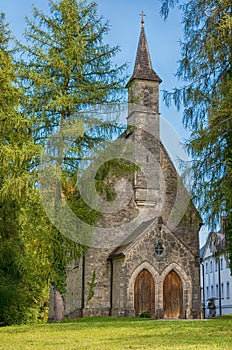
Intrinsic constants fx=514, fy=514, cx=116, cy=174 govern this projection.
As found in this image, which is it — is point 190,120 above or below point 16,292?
above

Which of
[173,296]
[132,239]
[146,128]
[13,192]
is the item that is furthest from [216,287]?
[13,192]

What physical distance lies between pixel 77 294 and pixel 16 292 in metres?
7.23

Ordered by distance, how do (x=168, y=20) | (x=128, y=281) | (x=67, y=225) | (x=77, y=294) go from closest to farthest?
(x=168, y=20)
(x=67, y=225)
(x=128, y=281)
(x=77, y=294)

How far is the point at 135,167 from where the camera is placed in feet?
60.0

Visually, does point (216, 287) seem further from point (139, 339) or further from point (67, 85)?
point (139, 339)

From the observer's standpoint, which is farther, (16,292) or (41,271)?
(16,292)

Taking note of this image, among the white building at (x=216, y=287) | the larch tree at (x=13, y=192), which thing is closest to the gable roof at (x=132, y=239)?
the larch tree at (x=13, y=192)

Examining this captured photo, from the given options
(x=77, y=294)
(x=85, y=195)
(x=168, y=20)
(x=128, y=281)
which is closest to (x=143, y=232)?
(x=128, y=281)

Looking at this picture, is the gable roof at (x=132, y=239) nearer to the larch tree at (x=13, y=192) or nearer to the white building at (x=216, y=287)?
the larch tree at (x=13, y=192)

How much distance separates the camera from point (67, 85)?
1772cm

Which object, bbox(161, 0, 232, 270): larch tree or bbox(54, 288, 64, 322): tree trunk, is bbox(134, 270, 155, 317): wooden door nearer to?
bbox(54, 288, 64, 322): tree trunk

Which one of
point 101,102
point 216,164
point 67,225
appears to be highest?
point 101,102

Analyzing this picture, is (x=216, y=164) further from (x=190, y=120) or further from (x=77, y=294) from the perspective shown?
(x=77, y=294)

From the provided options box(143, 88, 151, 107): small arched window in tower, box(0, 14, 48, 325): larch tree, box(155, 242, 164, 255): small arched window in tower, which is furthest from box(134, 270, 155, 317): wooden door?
box(143, 88, 151, 107): small arched window in tower
